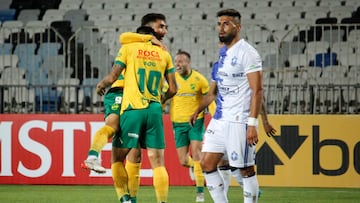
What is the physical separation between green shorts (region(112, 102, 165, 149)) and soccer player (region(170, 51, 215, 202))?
4645 millimetres

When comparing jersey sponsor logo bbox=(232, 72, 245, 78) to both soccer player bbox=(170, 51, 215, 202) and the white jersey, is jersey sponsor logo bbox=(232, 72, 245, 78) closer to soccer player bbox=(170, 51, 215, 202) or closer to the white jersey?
the white jersey

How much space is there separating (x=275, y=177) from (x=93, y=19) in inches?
320

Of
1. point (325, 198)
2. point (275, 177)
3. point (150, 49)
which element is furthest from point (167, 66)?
point (275, 177)

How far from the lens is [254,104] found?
8.97m

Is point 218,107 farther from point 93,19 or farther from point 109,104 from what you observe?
point 93,19

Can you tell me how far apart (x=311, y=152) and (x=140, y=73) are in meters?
7.17

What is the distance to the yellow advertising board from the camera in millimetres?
16250

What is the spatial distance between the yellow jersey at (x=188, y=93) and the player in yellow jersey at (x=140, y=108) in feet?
15.7

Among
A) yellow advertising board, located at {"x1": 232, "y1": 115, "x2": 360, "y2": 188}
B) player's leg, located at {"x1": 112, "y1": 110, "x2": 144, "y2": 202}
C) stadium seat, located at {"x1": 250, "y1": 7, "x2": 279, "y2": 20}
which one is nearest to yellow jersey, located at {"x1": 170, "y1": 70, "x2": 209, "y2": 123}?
yellow advertising board, located at {"x1": 232, "y1": 115, "x2": 360, "y2": 188}

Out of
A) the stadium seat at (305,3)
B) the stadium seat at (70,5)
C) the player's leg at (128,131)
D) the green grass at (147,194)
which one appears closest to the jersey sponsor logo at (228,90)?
the player's leg at (128,131)

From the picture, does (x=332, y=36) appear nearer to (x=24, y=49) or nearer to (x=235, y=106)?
(x=24, y=49)

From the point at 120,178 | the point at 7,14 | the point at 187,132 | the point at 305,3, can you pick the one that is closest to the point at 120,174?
the point at 120,178

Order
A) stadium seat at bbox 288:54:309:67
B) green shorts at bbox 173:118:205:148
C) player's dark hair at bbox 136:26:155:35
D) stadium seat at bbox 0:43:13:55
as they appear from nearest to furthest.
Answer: player's dark hair at bbox 136:26:155:35 → green shorts at bbox 173:118:205:148 → stadium seat at bbox 288:54:309:67 → stadium seat at bbox 0:43:13:55

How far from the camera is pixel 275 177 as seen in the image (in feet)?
54.0
